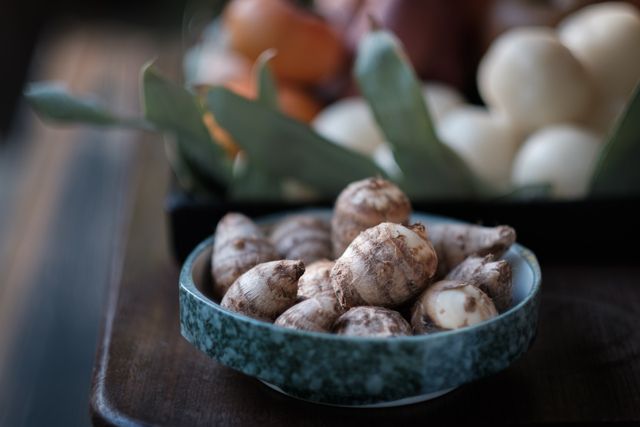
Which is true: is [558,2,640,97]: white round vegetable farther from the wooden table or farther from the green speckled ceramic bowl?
the green speckled ceramic bowl

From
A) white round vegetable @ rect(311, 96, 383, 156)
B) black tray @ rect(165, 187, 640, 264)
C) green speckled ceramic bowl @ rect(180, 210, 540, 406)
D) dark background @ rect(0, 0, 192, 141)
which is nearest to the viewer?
green speckled ceramic bowl @ rect(180, 210, 540, 406)

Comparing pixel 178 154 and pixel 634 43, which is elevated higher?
pixel 634 43

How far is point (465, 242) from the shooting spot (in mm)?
434

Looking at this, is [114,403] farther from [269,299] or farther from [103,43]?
[103,43]

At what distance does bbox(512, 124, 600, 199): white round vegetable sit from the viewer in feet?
1.98

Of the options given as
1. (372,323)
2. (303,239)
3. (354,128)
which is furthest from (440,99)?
(372,323)

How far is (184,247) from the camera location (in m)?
0.59

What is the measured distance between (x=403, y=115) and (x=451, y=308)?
0.86ft

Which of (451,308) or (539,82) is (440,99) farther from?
(451,308)

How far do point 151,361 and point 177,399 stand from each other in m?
0.05

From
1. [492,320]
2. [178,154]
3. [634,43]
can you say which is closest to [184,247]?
[178,154]

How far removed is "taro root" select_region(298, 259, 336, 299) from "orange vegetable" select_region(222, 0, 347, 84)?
1.29 feet

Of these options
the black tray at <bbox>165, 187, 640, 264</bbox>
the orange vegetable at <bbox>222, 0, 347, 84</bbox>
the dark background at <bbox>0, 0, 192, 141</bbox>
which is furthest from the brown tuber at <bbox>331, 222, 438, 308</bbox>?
the dark background at <bbox>0, 0, 192, 141</bbox>

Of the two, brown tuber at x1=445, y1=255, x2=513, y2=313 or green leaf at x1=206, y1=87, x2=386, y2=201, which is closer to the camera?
brown tuber at x1=445, y1=255, x2=513, y2=313
